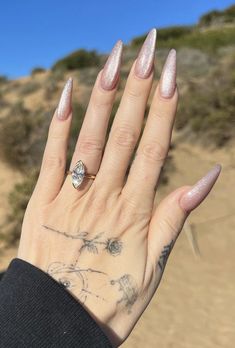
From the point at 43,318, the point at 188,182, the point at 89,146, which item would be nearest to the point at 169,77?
Answer: the point at 89,146

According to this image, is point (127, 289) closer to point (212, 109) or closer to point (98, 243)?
point (98, 243)

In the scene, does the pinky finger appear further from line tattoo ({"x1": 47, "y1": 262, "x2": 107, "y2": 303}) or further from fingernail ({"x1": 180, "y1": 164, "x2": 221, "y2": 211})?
fingernail ({"x1": 180, "y1": 164, "x2": 221, "y2": 211})

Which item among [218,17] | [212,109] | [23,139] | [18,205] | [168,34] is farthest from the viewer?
[218,17]

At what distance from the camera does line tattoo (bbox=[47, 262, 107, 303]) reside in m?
1.43

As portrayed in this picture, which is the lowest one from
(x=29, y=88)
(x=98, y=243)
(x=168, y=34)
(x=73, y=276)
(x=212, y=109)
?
(x=73, y=276)

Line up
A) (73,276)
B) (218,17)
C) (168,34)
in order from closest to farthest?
1. (73,276)
2. (168,34)
3. (218,17)

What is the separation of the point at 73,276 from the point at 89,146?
0.45m

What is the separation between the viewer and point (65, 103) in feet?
5.50

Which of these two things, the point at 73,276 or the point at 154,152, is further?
the point at 154,152

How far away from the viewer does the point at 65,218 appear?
5.33 feet

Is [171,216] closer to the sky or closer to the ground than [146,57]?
closer to the ground

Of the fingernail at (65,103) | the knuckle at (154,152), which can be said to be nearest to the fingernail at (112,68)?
the fingernail at (65,103)

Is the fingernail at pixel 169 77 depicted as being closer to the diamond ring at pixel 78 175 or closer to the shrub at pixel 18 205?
the diamond ring at pixel 78 175

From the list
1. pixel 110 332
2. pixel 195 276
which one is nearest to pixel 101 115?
pixel 110 332
